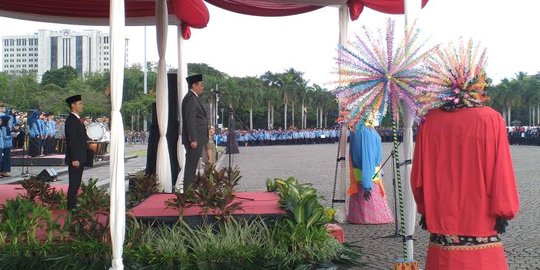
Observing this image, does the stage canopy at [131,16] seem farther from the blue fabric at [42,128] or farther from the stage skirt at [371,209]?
the blue fabric at [42,128]

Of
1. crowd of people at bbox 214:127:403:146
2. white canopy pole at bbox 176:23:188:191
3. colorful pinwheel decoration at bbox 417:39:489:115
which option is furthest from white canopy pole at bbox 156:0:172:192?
crowd of people at bbox 214:127:403:146

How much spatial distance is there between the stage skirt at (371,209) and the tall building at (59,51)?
70444 millimetres

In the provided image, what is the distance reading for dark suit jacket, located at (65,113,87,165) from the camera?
866 cm

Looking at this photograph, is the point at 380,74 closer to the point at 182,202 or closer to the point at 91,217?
the point at 182,202

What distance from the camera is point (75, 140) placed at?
8.66 m

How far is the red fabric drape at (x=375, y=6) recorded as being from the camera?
10.2 meters

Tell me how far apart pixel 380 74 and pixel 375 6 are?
197 inches

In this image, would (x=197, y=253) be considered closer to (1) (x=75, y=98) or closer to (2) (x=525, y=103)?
(1) (x=75, y=98)

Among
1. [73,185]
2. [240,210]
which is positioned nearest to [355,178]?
[240,210]

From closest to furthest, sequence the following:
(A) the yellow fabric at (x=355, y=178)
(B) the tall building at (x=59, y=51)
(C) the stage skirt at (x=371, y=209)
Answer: (A) the yellow fabric at (x=355, y=178) < (C) the stage skirt at (x=371, y=209) < (B) the tall building at (x=59, y=51)

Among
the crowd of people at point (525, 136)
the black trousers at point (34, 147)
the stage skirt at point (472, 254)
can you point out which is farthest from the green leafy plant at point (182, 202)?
the crowd of people at point (525, 136)

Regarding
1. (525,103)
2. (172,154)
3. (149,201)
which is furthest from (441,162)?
(525,103)

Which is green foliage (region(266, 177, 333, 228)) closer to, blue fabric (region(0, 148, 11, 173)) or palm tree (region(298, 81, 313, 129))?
blue fabric (region(0, 148, 11, 173))

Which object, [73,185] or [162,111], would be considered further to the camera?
[162,111]
